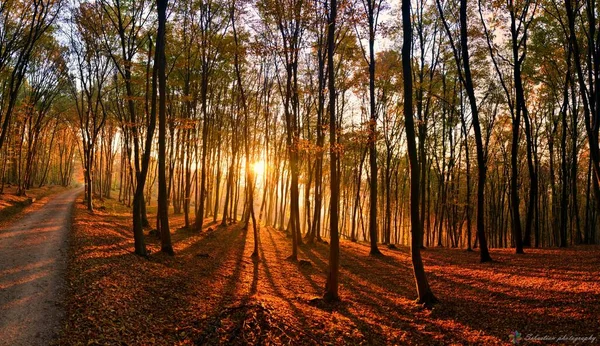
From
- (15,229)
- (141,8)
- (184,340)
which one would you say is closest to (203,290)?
(184,340)

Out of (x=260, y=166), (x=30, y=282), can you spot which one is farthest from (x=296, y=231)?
(x=260, y=166)

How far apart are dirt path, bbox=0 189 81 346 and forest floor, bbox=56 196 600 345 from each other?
1.22ft

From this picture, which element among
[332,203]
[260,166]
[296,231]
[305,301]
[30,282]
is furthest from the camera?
[260,166]

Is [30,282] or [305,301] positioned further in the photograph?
[305,301]

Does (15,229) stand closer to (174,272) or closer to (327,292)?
(174,272)

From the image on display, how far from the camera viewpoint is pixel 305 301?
33.4ft

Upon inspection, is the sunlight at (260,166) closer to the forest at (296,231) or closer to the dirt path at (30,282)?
the forest at (296,231)

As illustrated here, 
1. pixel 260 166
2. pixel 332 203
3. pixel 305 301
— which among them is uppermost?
pixel 260 166

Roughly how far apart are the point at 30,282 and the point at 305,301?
25.2 ft

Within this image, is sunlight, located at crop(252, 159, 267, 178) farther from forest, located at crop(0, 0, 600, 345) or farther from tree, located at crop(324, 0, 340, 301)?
tree, located at crop(324, 0, 340, 301)

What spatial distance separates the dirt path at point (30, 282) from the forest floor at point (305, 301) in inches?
14.7

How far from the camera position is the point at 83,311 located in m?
7.01

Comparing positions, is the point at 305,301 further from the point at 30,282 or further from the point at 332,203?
the point at 30,282

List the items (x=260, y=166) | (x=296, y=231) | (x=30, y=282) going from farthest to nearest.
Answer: (x=260, y=166) → (x=296, y=231) → (x=30, y=282)
